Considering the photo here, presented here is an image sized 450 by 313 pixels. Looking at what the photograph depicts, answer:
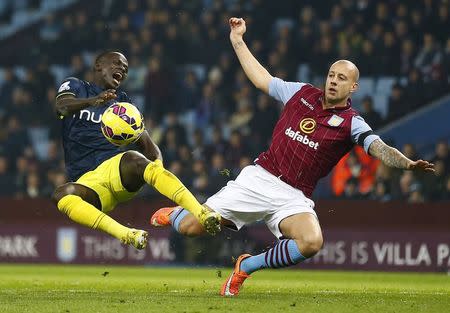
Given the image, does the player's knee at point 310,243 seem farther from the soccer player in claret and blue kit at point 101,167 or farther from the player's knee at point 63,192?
the player's knee at point 63,192

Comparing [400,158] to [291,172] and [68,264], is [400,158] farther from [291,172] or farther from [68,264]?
[68,264]

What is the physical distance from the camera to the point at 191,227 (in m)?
8.61

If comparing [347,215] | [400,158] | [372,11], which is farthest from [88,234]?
[400,158]

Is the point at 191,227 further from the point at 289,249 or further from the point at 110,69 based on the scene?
Answer: the point at 110,69

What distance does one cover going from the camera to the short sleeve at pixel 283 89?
350 inches

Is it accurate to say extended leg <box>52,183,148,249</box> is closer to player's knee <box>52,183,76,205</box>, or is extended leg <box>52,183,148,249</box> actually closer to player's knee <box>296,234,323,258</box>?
player's knee <box>52,183,76,205</box>

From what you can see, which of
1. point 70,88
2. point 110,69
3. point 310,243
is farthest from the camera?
point 110,69

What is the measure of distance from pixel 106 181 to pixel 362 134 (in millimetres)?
2058

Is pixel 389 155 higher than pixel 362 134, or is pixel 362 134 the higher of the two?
pixel 362 134

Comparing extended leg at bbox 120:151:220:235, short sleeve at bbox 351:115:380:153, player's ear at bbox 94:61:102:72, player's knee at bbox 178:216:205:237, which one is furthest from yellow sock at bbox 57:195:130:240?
short sleeve at bbox 351:115:380:153

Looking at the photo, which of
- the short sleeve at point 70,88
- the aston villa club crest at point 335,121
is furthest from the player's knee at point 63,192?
the aston villa club crest at point 335,121

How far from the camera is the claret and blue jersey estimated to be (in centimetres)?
889

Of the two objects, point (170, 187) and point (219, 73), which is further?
point (219, 73)

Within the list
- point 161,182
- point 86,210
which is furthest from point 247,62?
point 86,210
